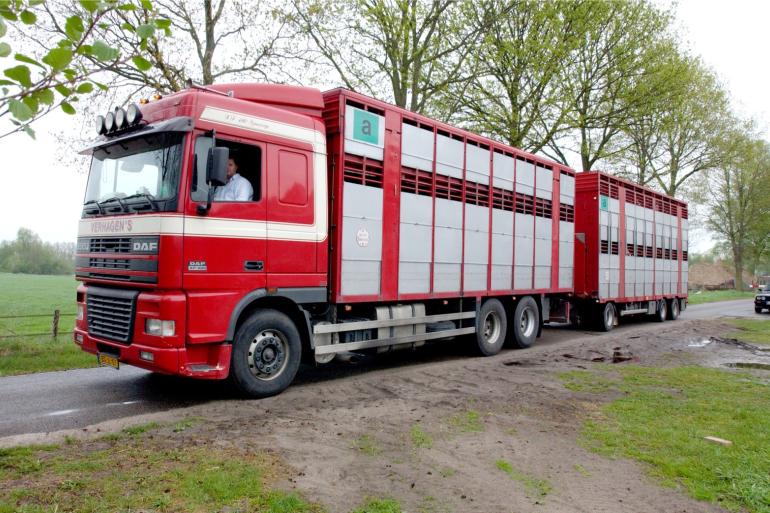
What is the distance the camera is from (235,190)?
647cm

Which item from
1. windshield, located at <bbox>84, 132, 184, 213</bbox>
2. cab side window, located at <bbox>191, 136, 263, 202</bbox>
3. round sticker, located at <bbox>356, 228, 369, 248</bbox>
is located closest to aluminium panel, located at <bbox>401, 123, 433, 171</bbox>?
round sticker, located at <bbox>356, 228, 369, 248</bbox>

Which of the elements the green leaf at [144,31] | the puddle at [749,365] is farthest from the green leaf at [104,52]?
the puddle at [749,365]

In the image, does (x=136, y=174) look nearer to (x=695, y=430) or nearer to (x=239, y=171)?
(x=239, y=171)

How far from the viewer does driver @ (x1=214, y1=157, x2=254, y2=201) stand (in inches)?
250

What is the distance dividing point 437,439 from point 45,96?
4.09 meters

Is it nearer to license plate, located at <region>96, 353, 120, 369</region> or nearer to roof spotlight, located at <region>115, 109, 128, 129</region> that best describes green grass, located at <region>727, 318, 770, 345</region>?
license plate, located at <region>96, 353, 120, 369</region>

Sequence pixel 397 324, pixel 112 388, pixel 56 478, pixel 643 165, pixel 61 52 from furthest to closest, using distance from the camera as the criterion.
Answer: pixel 643 165 → pixel 397 324 → pixel 112 388 → pixel 56 478 → pixel 61 52

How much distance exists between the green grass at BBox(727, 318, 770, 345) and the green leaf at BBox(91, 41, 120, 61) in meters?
14.9

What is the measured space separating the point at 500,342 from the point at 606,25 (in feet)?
50.5

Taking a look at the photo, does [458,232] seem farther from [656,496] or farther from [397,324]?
[656,496]

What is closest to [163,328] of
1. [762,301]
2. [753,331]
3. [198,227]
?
[198,227]

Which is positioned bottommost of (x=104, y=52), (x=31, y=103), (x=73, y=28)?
(x=31, y=103)

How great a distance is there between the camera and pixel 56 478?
3896 millimetres

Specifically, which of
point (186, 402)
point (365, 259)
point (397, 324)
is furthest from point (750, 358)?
point (186, 402)
